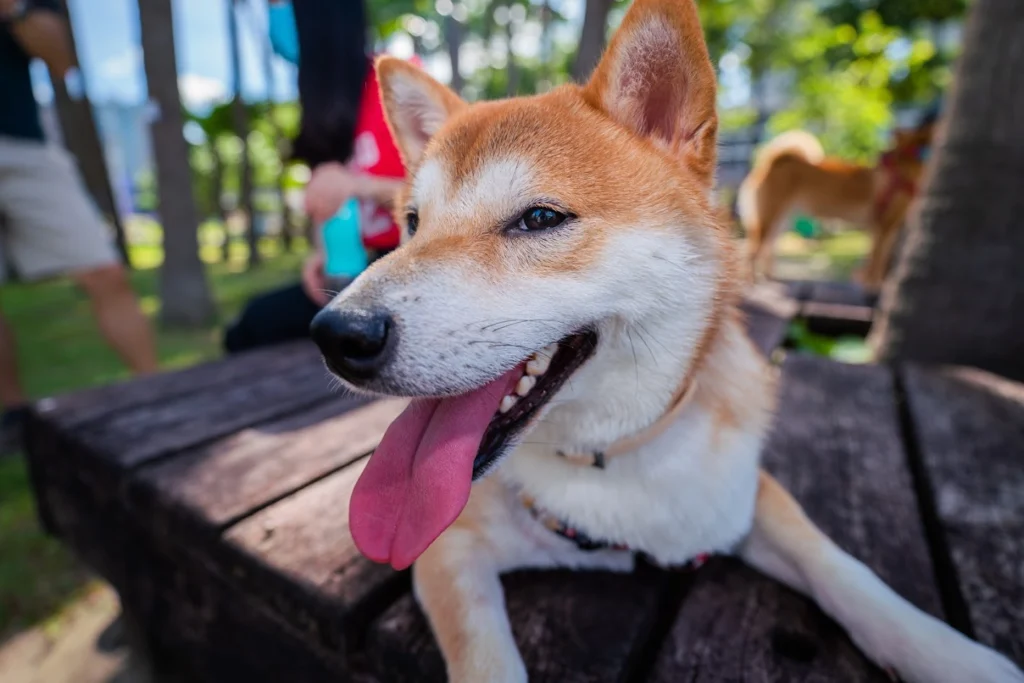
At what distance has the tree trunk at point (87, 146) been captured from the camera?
28.2ft

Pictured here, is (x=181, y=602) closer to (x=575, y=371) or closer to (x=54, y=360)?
(x=575, y=371)

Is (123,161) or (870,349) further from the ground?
(870,349)

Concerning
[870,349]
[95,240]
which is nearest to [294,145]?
[95,240]

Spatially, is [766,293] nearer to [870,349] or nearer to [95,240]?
[870,349]

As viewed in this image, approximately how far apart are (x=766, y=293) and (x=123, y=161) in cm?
3243

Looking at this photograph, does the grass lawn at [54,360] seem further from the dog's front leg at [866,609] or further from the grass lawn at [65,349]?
the dog's front leg at [866,609]

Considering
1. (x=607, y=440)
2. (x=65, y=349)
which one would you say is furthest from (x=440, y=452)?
(x=65, y=349)

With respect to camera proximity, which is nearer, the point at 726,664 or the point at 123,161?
the point at 726,664

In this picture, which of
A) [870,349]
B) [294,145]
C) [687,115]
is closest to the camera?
[687,115]

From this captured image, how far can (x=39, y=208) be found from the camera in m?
2.74

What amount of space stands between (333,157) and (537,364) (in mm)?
1863

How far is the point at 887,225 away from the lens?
5.20 meters

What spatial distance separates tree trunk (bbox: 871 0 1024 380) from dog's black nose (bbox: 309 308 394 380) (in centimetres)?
252

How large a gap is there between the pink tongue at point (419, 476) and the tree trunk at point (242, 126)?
993 cm
